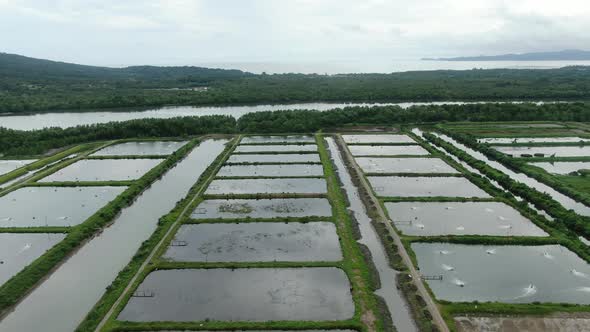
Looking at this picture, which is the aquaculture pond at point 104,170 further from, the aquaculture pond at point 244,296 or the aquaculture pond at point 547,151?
the aquaculture pond at point 547,151

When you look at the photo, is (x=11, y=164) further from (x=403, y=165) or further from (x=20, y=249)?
(x=403, y=165)

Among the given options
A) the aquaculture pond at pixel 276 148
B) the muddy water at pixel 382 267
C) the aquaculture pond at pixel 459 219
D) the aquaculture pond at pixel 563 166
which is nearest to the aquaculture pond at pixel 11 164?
the aquaculture pond at pixel 276 148

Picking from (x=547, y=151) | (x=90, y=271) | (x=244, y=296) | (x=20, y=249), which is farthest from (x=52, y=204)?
(x=547, y=151)

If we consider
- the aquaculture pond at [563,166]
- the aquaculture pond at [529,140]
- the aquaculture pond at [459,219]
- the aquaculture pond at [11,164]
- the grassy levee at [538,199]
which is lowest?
the aquaculture pond at [459,219]

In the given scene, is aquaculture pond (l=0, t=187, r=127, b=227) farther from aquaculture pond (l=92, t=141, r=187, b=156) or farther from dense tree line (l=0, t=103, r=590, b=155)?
dense tree line (l=0, t=103, r=590, b=155)

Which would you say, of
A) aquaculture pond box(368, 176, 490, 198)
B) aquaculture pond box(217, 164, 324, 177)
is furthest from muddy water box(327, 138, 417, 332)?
aquaculture pond box(217, 164, 324, 177)

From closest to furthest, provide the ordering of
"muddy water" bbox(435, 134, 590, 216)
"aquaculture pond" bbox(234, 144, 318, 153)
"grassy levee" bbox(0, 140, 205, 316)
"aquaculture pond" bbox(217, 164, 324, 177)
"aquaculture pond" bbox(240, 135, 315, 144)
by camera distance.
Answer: "grassy levee" bbox(0, 140, 205, 316)
"muddy water" bbox(435, 134, 590, 216)
"aquaculture pond" bbox(217, 164, 324, 177)
"aquaculture pond" bbox(234, 144, 318, 153)
"aquaculture pond" bbox(240, 135, 315, 144)
